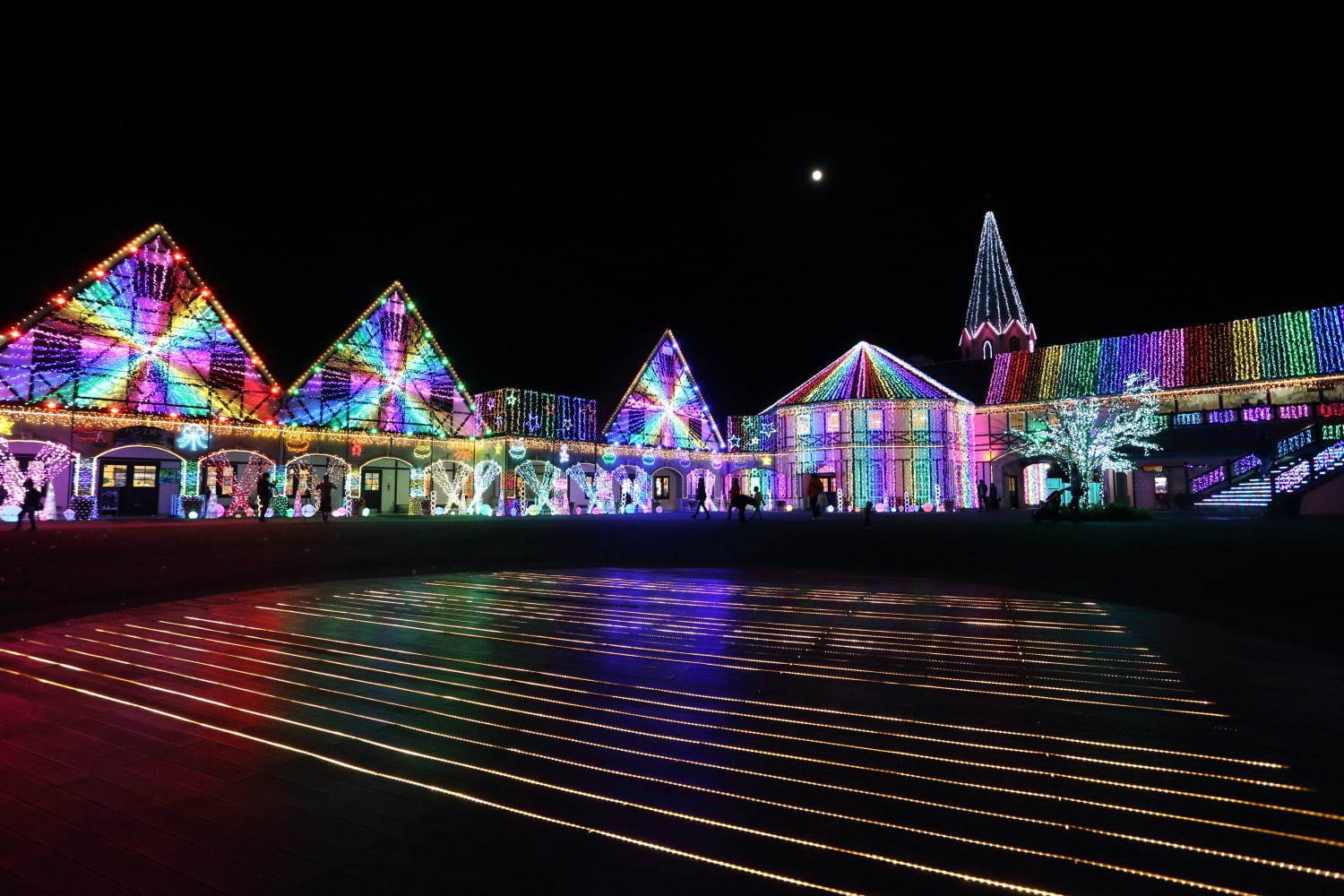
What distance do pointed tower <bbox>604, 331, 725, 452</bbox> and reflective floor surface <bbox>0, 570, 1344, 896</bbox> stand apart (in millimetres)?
26425

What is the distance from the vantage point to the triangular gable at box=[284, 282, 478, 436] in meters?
23.9

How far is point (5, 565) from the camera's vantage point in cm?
885

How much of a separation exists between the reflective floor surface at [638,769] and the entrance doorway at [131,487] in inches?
746

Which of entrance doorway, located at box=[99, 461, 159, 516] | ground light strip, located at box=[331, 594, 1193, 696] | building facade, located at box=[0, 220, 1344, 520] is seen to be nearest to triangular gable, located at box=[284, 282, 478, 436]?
building facade, located at box=[0, 220, 1344, 520]

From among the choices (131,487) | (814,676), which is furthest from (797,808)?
(131,487)

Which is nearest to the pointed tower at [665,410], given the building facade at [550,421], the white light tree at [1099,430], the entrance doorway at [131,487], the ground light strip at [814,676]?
the building facade at [550,421]

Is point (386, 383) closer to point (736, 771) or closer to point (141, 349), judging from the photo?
point (141, 349)

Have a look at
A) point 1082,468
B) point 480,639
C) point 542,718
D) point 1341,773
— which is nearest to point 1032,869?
point 1341,773

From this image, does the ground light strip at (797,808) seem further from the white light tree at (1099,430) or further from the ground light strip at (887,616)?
the white light tree at (1099,430)

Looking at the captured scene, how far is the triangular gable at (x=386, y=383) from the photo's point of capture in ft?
78.4

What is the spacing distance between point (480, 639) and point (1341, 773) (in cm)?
452

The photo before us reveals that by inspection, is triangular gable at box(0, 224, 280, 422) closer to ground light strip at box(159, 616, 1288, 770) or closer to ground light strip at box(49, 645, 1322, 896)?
ground light strip at box(159, 616, 1288, 770)

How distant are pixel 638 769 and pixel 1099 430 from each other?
29.9m

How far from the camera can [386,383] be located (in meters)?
25.6
